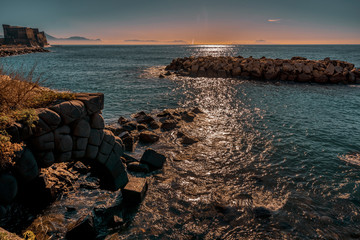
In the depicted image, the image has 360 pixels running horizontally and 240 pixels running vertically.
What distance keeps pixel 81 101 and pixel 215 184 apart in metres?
6.38

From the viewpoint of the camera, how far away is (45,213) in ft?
23.5

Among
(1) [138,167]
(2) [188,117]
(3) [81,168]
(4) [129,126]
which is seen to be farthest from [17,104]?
(2) [188,117]

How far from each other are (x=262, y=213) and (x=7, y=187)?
778 cm

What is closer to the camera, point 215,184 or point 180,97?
point 215,184

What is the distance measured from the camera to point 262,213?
25.5ft

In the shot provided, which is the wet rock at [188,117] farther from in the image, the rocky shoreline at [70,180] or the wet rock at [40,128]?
the wet rock at [40,128]

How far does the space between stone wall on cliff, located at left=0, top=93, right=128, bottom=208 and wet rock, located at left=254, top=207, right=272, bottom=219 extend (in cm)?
532

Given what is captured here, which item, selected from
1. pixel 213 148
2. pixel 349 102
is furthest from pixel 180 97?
pixel 349 102

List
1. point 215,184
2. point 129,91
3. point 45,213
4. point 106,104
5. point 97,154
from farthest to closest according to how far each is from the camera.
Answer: point 129,91 < point 106,104 < point 215,184 < point 97,154 < point 45,213

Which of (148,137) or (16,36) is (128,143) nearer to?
(148,137)

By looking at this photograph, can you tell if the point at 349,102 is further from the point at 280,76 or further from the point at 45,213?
the point at 45,213

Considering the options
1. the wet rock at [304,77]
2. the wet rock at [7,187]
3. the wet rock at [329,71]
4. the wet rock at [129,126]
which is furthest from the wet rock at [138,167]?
the wet rock at [329,71]

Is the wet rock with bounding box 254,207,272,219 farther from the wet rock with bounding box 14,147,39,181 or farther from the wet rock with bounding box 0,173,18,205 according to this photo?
the wet rock with bounding box 0,173,18,205

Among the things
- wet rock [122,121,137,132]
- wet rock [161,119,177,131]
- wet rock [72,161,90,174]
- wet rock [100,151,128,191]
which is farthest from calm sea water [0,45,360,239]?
wet rock [72,161,90,174]
